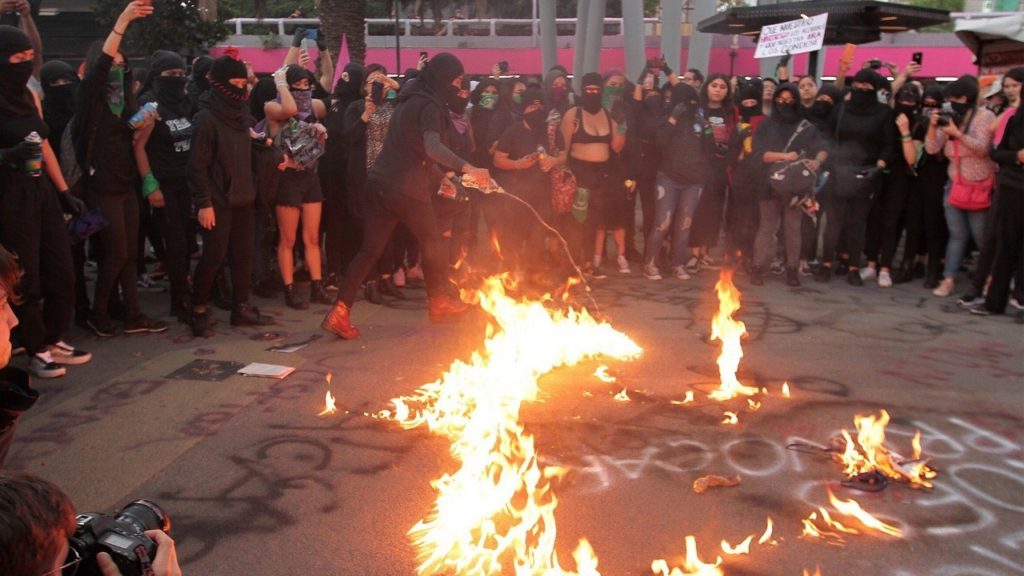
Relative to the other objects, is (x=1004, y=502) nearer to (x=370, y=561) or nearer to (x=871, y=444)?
(x=871, y=444)

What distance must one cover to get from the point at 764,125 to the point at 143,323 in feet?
19.9

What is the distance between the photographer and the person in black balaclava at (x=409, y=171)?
6.07 meters

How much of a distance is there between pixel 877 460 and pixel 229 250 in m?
4.93

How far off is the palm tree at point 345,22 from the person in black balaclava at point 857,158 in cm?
1207

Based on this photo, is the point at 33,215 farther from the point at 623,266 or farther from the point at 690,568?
the point at 623,266

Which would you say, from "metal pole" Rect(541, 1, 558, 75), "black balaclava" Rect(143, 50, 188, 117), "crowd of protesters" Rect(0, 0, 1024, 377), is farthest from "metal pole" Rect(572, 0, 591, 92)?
"black balaclava" Rect(143, 50, 188, 117)

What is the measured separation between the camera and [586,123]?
8367 millimetres

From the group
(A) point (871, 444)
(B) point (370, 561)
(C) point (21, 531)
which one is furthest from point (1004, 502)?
(C) point (21, 531)

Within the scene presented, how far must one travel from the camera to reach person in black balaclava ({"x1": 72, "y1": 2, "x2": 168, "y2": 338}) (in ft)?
18.7

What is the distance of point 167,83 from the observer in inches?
256

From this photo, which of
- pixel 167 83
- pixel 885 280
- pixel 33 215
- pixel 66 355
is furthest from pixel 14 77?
pixel 885 280

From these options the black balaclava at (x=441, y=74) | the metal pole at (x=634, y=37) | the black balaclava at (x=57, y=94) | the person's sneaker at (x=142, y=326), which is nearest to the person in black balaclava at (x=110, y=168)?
the person's sneaker at (x=142, y=326)

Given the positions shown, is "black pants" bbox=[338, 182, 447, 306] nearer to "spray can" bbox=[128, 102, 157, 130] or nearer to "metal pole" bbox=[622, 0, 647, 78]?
"spray can" bbox=[128, 102, 157, 130]

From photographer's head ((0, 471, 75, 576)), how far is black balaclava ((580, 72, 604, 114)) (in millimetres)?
7215
